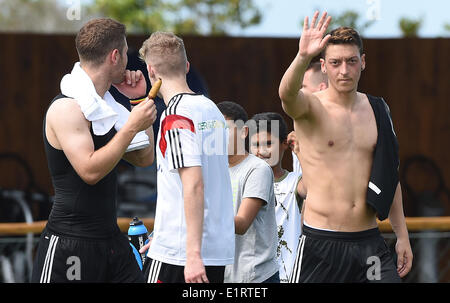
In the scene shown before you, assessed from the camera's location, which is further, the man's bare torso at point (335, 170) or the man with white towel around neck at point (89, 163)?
the man's bare torso at point (335, 170)

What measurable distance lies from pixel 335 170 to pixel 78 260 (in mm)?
1537

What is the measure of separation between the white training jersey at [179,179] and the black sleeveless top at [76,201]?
1.03 feet

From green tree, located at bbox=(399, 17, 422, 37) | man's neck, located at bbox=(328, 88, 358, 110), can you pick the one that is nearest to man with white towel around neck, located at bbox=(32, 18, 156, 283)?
man's neck, located at bbox=(328, 88, 358, 110)

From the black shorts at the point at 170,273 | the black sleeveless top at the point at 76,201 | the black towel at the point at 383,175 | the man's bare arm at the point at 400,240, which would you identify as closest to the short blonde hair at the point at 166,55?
the black sleeveless top at the point at 76,201

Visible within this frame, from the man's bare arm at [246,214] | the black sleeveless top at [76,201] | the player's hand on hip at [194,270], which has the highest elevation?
the black sleeveless top at [76,201]

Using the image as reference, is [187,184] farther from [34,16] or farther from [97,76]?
[34,16]

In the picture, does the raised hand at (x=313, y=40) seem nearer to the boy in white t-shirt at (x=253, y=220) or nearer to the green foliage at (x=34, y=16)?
the boy in white t-shirt at (x=253, y=220)

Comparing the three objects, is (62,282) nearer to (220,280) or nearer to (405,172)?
(220,280)

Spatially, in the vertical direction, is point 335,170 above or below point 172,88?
below

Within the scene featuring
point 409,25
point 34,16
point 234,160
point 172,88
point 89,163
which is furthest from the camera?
point 34,16

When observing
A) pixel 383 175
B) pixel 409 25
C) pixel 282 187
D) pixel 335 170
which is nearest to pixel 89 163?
pixel 335 170

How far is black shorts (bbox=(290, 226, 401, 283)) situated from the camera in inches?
170

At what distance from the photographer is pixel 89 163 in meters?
3.93

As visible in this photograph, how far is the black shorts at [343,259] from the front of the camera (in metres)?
4.32
